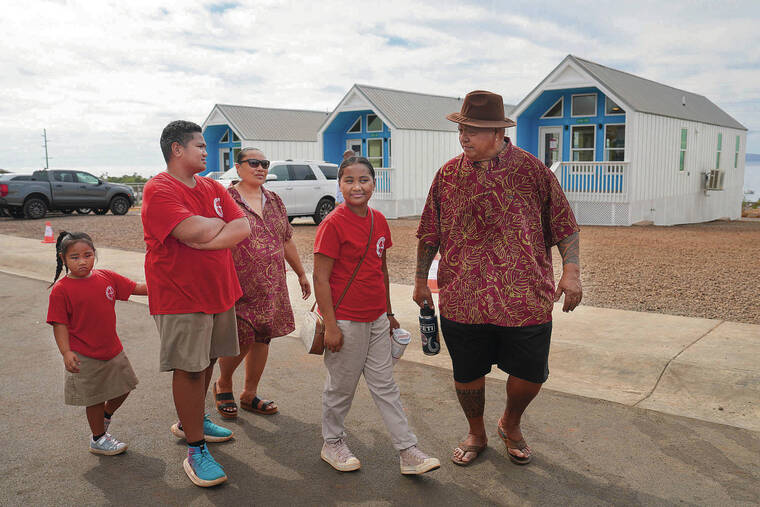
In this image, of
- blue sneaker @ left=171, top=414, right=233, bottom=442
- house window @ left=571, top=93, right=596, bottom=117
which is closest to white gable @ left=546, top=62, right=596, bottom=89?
house window @ left=571, top=93, right=596, bottom=117

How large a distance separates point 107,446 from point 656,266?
8.97 metres

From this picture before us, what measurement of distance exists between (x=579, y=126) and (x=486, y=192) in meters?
19.1

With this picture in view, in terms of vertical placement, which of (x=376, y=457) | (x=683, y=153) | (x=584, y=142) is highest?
(x=584, y=142)

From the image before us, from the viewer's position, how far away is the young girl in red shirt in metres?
3.70

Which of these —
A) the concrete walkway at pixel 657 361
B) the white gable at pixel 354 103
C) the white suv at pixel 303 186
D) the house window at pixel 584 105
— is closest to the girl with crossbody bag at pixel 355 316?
the concrete walkway at pixel 657 361

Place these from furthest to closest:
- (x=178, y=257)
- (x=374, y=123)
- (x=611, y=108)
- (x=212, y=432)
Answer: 1. (x=374, y=123)
2. (x=611, y=108)
3. (x=212, y=432)
4. (x=178, y=257)

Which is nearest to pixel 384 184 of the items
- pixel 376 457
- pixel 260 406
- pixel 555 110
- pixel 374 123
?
pixel 374 123

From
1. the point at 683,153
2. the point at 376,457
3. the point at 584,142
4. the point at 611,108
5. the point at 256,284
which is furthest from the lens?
the point at 683,153

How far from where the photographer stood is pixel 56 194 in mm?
24078

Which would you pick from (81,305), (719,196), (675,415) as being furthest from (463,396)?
(719,196)

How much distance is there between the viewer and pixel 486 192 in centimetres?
351

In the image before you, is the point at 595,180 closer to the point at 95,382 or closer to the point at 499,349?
the point at 499,349

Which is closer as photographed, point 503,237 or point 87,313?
point 503,237

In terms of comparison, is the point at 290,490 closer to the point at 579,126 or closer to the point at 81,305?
the point at 81,305
